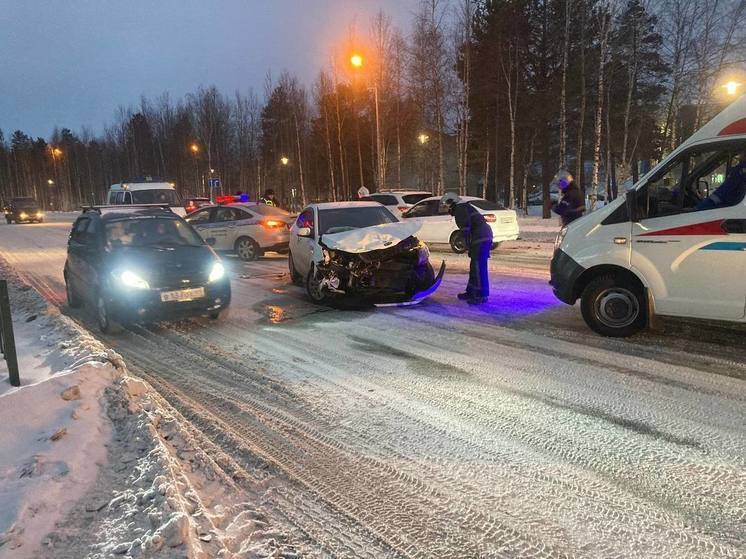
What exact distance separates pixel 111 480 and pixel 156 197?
1759 cm

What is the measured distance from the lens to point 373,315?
25.6 ft

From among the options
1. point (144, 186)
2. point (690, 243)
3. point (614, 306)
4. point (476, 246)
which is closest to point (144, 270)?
point (476, 246)

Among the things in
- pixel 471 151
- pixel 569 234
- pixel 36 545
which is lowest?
pixel 36 545

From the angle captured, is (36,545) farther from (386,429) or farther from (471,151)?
(471,151)

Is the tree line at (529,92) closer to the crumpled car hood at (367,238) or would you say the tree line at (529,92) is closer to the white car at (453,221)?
the white car at (453,221)

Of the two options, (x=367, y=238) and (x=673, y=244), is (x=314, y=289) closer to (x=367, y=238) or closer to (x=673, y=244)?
(x=367, y=238)

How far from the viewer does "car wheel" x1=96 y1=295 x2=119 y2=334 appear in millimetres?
7062

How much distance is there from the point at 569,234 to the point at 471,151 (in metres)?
32.2

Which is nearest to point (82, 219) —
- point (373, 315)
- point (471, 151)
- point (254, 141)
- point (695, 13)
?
point (373, 315)

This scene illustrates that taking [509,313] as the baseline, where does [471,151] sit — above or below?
above

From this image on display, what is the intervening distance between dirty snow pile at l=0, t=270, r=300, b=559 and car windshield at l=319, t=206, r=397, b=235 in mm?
4886

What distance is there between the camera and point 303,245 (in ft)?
30.2

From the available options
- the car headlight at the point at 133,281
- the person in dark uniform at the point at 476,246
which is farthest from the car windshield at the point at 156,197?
the person in dark uniform at the point at 476,246

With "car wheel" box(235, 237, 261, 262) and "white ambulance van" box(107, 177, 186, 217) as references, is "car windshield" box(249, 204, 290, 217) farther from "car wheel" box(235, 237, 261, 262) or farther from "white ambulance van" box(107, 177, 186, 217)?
"white ambulance van" box(107, 177, 186, 217)
